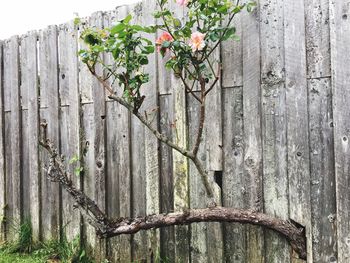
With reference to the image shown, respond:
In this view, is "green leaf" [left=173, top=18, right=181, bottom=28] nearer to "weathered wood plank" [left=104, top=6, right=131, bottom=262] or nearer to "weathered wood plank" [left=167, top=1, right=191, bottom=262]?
"weathered wood plank" [left=167, top=1, right=191, bottom=262]

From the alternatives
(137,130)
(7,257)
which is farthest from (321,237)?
(7,257)

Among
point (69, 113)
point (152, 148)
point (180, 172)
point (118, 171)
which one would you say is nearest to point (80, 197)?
point (118, 171)

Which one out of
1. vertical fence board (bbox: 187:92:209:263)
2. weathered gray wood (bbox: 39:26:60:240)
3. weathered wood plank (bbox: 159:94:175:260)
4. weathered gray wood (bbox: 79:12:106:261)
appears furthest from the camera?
weathered gray wood (bbox: 39:26:60:240)

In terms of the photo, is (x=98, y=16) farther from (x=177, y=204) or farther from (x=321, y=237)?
(x=321, y=237)

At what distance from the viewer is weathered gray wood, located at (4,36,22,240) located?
450 cm

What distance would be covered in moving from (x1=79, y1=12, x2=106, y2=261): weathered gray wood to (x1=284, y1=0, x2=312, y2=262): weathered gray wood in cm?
159

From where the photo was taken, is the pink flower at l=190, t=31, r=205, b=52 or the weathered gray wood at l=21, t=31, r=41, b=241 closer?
the pink flower at l=190, t=31, r=205, b=52

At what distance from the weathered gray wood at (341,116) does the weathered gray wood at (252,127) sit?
0.49 m

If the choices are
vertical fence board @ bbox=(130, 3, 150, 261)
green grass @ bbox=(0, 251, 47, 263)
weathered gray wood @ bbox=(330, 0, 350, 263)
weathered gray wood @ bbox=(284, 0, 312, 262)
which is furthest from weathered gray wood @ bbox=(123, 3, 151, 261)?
weathered gray wood @ bbox=(330, 0, 350, 263)

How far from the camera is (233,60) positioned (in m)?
3.11

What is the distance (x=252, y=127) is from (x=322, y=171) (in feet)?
1.74

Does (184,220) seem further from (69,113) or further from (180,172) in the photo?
(69,113)

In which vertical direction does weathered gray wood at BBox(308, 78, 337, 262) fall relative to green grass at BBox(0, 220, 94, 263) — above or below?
above

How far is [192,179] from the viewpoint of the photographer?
3305mm
